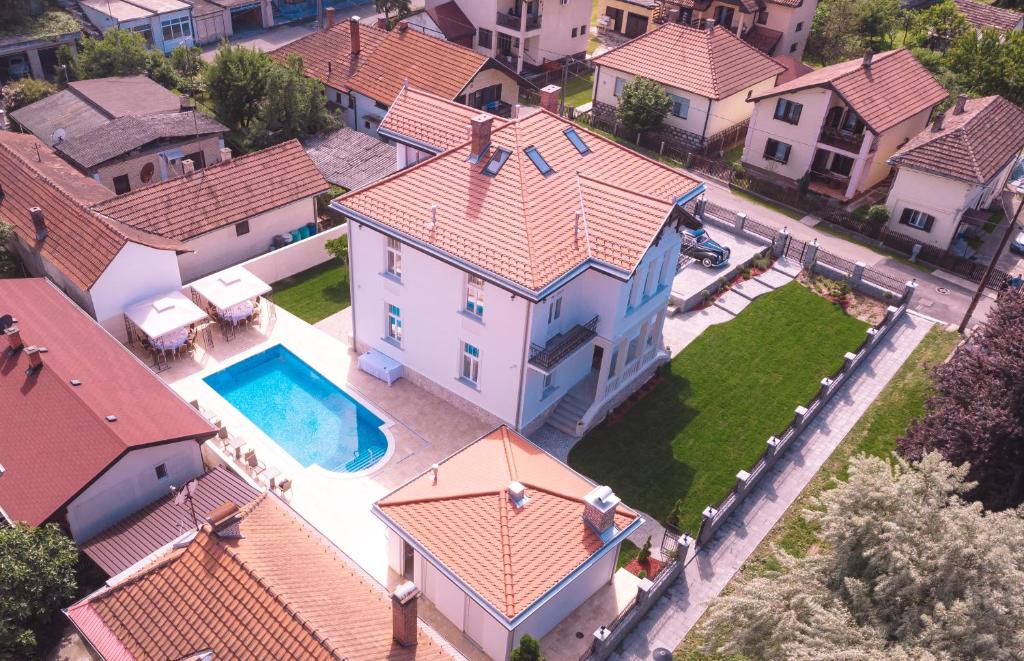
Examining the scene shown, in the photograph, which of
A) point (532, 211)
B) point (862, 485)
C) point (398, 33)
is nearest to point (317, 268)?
point (532, 211)

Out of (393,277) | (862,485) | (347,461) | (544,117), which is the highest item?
(544,117)

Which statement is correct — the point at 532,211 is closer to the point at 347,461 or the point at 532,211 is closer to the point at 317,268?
the point at 347,461

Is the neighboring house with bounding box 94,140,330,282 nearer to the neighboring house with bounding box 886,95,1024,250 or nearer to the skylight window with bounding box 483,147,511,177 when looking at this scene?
the skylight window with bounding box 483,147,511,177

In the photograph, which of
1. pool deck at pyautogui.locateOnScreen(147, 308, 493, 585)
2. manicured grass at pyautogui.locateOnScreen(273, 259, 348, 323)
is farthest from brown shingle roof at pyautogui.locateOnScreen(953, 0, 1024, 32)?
pool deck at pyautogui.locateOnScreen(147, 308, 493, 585)

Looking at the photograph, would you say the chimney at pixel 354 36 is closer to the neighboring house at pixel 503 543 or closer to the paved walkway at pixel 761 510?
the neighboring house at pixel 503 543

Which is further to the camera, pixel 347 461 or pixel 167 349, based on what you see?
pixel 167 349

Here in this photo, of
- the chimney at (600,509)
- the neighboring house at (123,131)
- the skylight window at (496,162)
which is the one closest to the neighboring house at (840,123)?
the skylight window at (496,162)
